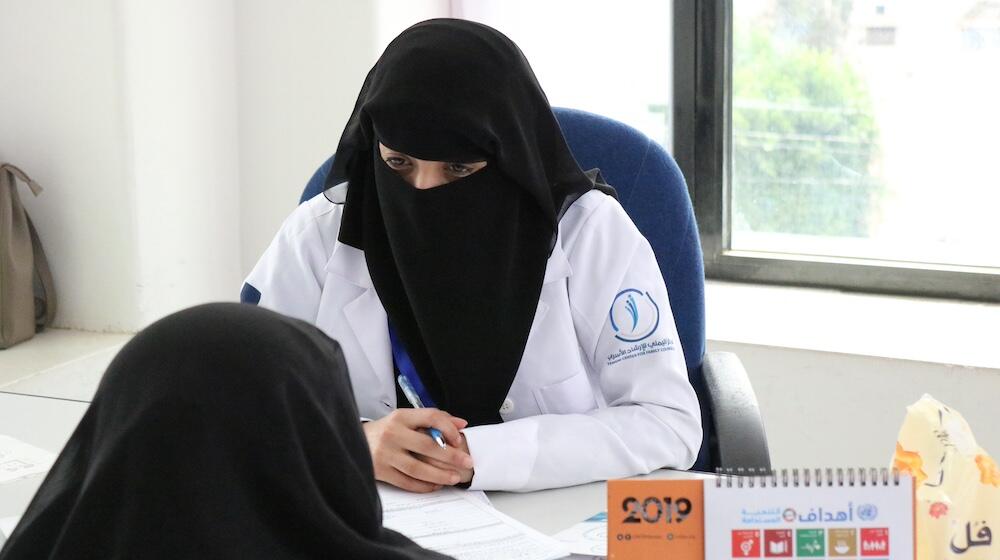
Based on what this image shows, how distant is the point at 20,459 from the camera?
1438 millimetres

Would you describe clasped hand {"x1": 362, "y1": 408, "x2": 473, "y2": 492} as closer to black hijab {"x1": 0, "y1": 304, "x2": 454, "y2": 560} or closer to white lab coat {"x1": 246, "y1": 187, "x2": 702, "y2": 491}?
white lab coat {"x1": 246, "y1": 187, "x2": 702, "y2": 491}

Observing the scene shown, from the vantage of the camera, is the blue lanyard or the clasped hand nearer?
the clasped hand

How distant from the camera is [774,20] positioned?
2.58 m

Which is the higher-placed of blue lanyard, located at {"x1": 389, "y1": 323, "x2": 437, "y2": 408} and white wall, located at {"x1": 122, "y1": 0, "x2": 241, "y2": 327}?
white wall, located at {"x1": 122, "y1": 0, "x2": 241, "y2": 327}

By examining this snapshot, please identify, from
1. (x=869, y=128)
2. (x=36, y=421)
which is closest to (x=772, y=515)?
(x=36, y=421)

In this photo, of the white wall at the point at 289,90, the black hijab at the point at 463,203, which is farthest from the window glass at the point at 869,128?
the black hijab at the point at 463,203

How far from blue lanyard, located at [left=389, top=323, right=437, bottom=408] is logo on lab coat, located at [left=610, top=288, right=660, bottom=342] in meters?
0.27

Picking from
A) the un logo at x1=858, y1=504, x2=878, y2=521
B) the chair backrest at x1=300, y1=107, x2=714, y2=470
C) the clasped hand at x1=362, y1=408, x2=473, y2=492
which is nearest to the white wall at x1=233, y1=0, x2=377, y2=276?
→ the chair backrest at x1=300, y1=107, x2=714, y2=470

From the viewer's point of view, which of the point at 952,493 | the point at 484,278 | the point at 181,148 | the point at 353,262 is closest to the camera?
the point at 952,493

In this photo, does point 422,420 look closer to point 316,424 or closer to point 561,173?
point 561,173

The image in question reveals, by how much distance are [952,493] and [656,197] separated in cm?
83

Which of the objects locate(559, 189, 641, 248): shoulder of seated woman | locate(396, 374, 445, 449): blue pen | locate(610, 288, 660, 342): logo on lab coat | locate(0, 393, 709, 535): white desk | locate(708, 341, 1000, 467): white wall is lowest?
locate(708, 341, 1000, 467): white wall

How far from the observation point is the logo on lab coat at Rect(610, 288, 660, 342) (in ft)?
5.19

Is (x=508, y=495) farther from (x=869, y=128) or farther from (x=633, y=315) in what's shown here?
(x=869, y=128)
